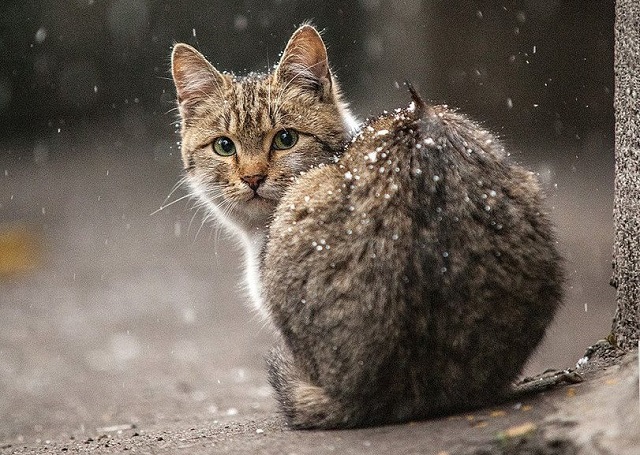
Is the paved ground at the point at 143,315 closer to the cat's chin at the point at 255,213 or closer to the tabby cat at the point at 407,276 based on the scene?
the tabby cat at the point at 407,276

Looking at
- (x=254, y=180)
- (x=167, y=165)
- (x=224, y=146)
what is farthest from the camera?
(x=167, y=165)

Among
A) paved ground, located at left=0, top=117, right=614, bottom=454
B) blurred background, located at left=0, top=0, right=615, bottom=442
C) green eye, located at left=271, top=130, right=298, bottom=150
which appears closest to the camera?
paved ground, located at left=0, top=117, right=614, bottom=454

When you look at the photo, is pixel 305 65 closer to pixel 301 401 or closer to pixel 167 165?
pixel 301 401

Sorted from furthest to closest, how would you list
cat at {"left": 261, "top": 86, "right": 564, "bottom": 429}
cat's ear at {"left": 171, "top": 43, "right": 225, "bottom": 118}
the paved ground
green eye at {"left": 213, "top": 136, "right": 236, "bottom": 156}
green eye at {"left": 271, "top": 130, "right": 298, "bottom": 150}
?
cat's ear at {"left": 171, "top": 43, "right": 225, "bottom": 118} → green eye at {"left": 213, "top": 136, "right": 236, "bottom": 156} → green eye at {"left": 271, "top": 130, "right": 298, "bottom": 150} → the paved ground → cat at {"left": 261, "top": 86, "right": 564, "bottom": 429}

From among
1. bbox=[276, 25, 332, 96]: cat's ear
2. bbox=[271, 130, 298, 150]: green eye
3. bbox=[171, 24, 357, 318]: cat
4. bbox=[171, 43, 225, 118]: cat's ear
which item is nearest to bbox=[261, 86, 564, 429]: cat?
bbox=[171, 24, 357, 318]: cat

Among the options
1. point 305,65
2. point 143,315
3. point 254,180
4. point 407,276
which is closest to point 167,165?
point 143,315

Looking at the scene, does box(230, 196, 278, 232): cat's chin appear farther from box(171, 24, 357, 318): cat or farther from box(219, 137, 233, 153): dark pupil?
box(219, 137, 233, 153): dark pupil
